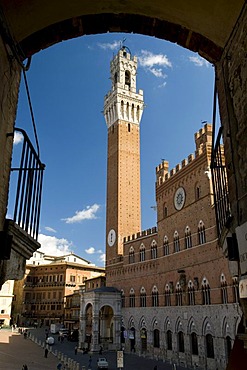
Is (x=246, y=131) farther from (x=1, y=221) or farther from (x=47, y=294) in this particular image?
(x=47, y=294)

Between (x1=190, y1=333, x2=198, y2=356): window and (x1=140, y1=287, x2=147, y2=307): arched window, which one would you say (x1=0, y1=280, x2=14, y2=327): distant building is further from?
(x1=190, y1=333, x2=198, y2=356): window

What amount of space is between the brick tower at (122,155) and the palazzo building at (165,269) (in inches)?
4.9

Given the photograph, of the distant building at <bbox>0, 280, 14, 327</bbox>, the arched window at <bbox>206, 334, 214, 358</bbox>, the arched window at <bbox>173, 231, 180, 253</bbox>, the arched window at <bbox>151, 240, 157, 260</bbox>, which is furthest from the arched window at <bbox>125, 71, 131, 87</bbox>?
the arched window at <bbox>206, 334, 214, 358</bbox>

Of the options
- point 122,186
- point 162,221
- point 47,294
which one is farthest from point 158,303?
point 47,294

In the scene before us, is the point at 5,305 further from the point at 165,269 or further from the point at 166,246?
the point at 166,246

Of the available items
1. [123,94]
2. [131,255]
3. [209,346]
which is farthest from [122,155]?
[209,346]

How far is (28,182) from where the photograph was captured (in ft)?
15.8

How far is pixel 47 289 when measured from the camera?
5831cm

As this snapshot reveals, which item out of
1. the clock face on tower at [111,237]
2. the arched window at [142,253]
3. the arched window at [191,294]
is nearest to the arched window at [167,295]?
the arched window at [191,294]

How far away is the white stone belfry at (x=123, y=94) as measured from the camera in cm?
4494

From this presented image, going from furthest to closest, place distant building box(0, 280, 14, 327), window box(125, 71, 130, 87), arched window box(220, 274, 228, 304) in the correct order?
distant building box(0, 280, 14, 327), window box(125, 71, 130, 87), arched window box(220, 274, 228, 304)

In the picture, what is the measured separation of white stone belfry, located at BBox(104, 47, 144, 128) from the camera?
147 feet

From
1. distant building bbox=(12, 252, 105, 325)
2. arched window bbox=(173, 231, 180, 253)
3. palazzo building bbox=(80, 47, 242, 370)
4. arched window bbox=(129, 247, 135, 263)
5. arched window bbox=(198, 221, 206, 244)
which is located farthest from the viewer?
distant building bbox=(12, 252, 105, 325)

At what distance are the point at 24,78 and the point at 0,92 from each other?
820mm
